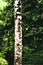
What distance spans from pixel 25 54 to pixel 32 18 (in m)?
2.33

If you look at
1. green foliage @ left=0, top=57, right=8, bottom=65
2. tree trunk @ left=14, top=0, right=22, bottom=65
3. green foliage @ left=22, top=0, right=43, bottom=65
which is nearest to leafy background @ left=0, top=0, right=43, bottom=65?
green foliage @ left=22, top=0, right=43, bottom=65

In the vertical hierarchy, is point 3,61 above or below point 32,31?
below

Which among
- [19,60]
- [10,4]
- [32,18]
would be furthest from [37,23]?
[19,60]

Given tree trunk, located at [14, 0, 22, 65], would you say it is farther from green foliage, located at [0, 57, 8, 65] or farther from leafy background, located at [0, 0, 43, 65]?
leafy background, located at [0, 0, 43, 65]

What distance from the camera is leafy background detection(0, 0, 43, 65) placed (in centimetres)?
1546

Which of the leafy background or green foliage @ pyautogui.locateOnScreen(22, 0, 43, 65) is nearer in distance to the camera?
the leafy background

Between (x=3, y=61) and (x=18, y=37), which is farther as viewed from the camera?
(x=3, y=61)

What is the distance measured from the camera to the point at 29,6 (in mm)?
15719

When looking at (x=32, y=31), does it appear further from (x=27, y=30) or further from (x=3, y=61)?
(x=3, y=61)

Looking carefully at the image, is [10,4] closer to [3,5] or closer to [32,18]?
[3,5]

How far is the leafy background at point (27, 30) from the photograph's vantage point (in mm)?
15461

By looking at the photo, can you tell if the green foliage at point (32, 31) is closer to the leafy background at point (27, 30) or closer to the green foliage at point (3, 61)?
the leafy background at point (27, 30)

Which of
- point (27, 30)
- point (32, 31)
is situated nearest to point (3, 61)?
point (27, 30)

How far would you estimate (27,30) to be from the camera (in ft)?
50.7
